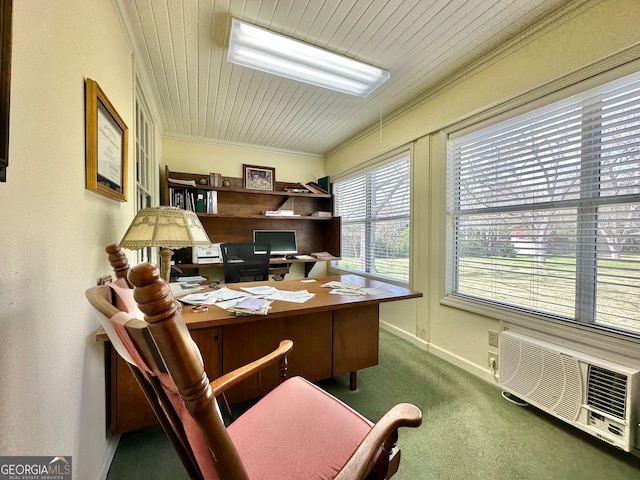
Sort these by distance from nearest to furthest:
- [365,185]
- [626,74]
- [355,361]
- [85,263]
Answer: [85,263] → [626,74] → [355,361] → [365,185]

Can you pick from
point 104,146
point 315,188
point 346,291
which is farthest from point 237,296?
point 315,188

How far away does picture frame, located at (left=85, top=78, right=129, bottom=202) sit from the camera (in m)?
1.06

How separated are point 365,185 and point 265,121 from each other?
1517mm

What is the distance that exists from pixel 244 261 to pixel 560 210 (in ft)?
8.25

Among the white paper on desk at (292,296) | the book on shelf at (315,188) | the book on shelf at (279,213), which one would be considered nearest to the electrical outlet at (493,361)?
the white paper on desk at (292,296)

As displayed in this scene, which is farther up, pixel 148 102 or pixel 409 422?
pixel 148 102

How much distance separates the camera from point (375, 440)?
682 mm

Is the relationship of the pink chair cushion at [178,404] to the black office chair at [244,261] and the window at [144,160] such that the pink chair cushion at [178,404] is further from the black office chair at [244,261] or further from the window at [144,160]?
the black office chair at [244,261]

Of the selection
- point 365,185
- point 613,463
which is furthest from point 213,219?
point 613,463

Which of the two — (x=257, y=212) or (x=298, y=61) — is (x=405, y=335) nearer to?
(x=257, y=212)

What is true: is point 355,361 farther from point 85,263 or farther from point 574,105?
point 574,105

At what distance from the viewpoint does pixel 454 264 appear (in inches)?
92.2

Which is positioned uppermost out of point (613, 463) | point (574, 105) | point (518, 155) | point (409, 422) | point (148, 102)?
point (148, 102)

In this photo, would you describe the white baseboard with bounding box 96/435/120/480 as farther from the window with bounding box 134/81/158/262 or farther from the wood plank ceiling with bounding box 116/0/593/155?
the wood plank ceiling with bounding box 116/0/593/155
